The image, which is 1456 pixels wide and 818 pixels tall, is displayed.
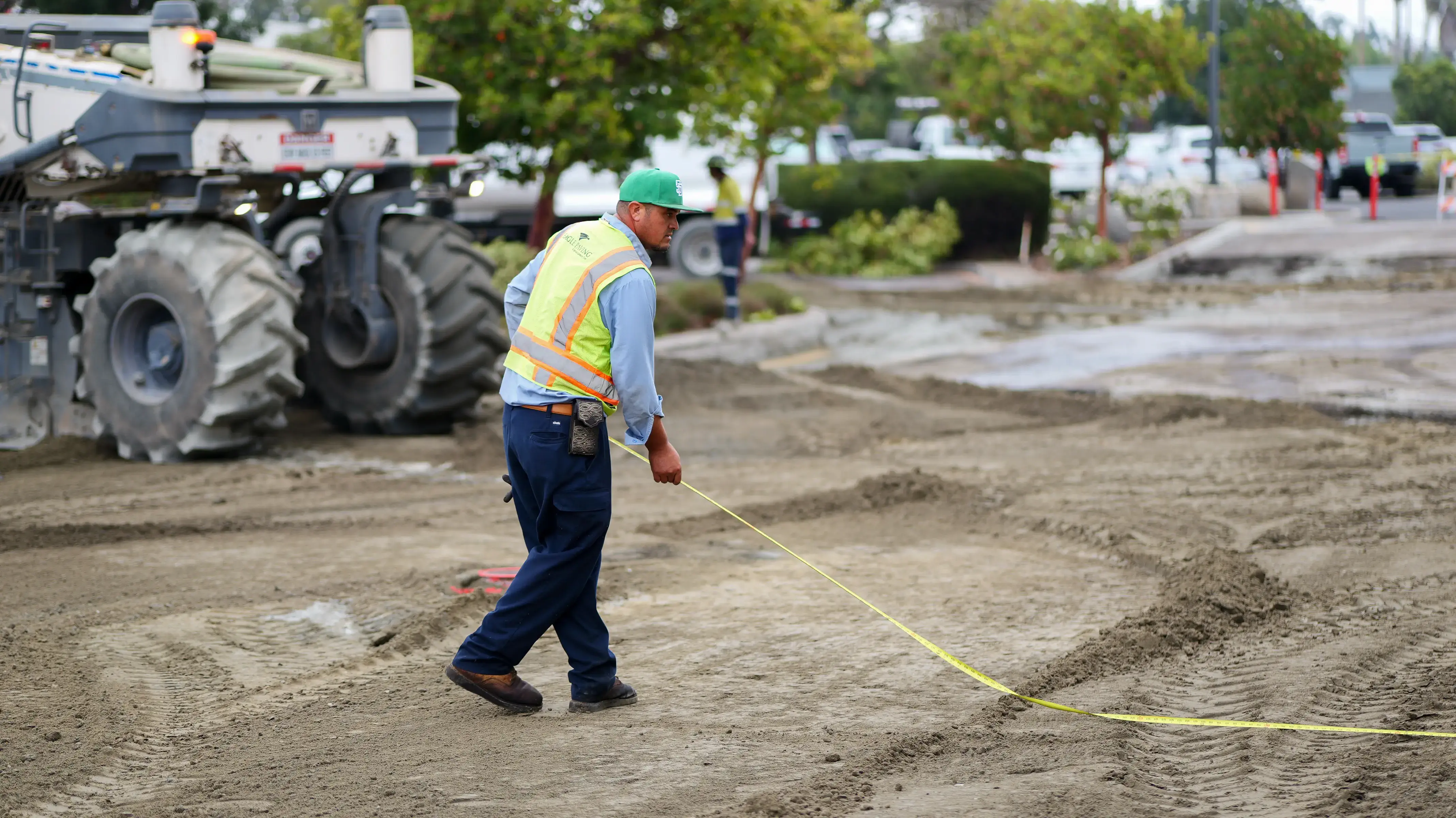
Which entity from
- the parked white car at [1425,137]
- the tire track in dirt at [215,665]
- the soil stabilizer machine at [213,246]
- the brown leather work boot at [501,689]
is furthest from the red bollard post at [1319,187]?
the brown leather work boot at [501,689]

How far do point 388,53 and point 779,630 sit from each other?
5.83 meters

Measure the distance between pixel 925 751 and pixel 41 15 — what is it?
893 centimetres

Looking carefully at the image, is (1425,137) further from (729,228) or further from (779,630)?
(779,630)

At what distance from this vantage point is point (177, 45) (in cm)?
919

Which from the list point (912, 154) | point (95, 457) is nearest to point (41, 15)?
point (95, 457)

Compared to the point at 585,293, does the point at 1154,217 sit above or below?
above

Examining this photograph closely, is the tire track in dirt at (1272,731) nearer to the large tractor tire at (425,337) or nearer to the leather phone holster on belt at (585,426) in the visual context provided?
the leather phone holster on belt at (585,426)

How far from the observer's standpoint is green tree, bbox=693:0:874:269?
15.4 metres

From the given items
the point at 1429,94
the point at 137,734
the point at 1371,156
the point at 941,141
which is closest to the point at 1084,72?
the point at 1371,156

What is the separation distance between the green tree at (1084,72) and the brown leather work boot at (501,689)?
1794 cm

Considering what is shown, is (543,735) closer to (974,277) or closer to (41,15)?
(41,15)

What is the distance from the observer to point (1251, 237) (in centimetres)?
2259

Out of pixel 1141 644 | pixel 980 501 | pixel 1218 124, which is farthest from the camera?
pixel 1218 124

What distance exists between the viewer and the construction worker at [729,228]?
15.4 metres
